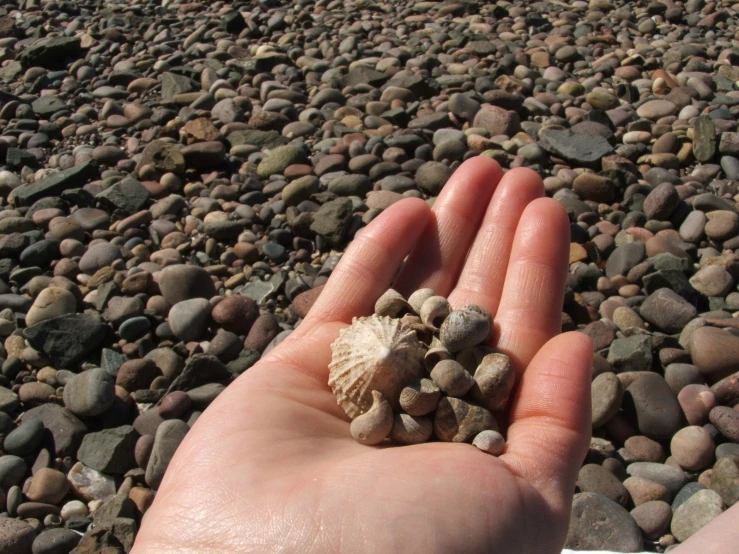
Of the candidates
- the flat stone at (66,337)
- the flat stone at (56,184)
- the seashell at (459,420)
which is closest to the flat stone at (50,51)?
the flat stone at (56,184)

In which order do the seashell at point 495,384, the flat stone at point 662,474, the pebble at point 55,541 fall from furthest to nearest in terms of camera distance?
the flat stone at point 662,474
the pebble at point 55,541
the seashell at point 495,384

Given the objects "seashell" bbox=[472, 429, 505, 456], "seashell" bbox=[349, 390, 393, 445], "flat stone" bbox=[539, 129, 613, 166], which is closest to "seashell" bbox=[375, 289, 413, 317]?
"seashell" bbox=[349, 390, 393, 445]

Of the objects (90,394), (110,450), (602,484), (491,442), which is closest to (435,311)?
(491,442)

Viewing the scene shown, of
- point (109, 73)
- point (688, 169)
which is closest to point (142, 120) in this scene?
point (109, 73)

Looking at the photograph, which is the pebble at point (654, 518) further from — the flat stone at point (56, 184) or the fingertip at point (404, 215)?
the flat stone at point (56, 184)

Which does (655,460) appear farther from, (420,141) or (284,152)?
(284,152)

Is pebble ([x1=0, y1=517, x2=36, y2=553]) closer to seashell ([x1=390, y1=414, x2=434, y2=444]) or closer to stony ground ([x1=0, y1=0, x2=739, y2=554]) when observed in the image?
stony ground ([x1=0, y1=0, x2=739, y2=554])
